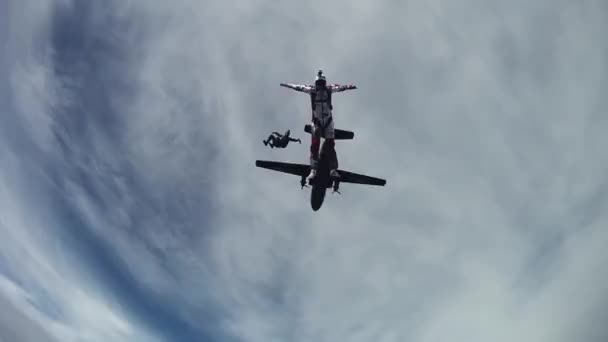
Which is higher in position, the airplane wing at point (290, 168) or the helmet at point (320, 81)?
the helmet at point (320, 81)

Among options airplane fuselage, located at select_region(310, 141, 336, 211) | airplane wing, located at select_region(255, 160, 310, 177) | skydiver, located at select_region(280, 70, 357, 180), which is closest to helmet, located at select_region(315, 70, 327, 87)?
skydiver, located at select_region(280, 70, 357, 180)

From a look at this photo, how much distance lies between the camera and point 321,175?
76438mm

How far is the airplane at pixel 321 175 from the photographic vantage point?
7531 cm

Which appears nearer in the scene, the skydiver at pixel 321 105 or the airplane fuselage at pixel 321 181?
the skydiver at pixel 321 105

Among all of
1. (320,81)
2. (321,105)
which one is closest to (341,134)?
(321,105)

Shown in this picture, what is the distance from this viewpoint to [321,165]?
248 ft

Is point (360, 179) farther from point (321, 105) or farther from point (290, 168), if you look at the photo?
point (321, 105)

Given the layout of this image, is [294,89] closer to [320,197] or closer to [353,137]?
[353,137]

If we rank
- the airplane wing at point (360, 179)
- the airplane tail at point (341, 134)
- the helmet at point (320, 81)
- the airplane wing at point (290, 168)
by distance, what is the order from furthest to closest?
1. the airplane wing at point (360, 179)
2. the airplane wing at point (290, 168)
3. the airplane tail at point (341, 134)
4. the helmet at point (320, 81)

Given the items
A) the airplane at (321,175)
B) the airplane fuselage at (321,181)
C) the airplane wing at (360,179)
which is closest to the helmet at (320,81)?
the airplane at (321,175)

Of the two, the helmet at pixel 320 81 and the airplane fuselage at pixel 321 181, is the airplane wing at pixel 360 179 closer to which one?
the airplane fuselage at pixel 321 181

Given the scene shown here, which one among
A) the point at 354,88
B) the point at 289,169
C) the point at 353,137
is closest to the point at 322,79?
the point at 354,88

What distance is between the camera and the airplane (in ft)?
247

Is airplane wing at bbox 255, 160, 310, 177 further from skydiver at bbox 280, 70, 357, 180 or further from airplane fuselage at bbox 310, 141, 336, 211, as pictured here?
skydiver at bbox 280, 70, 357, 180
